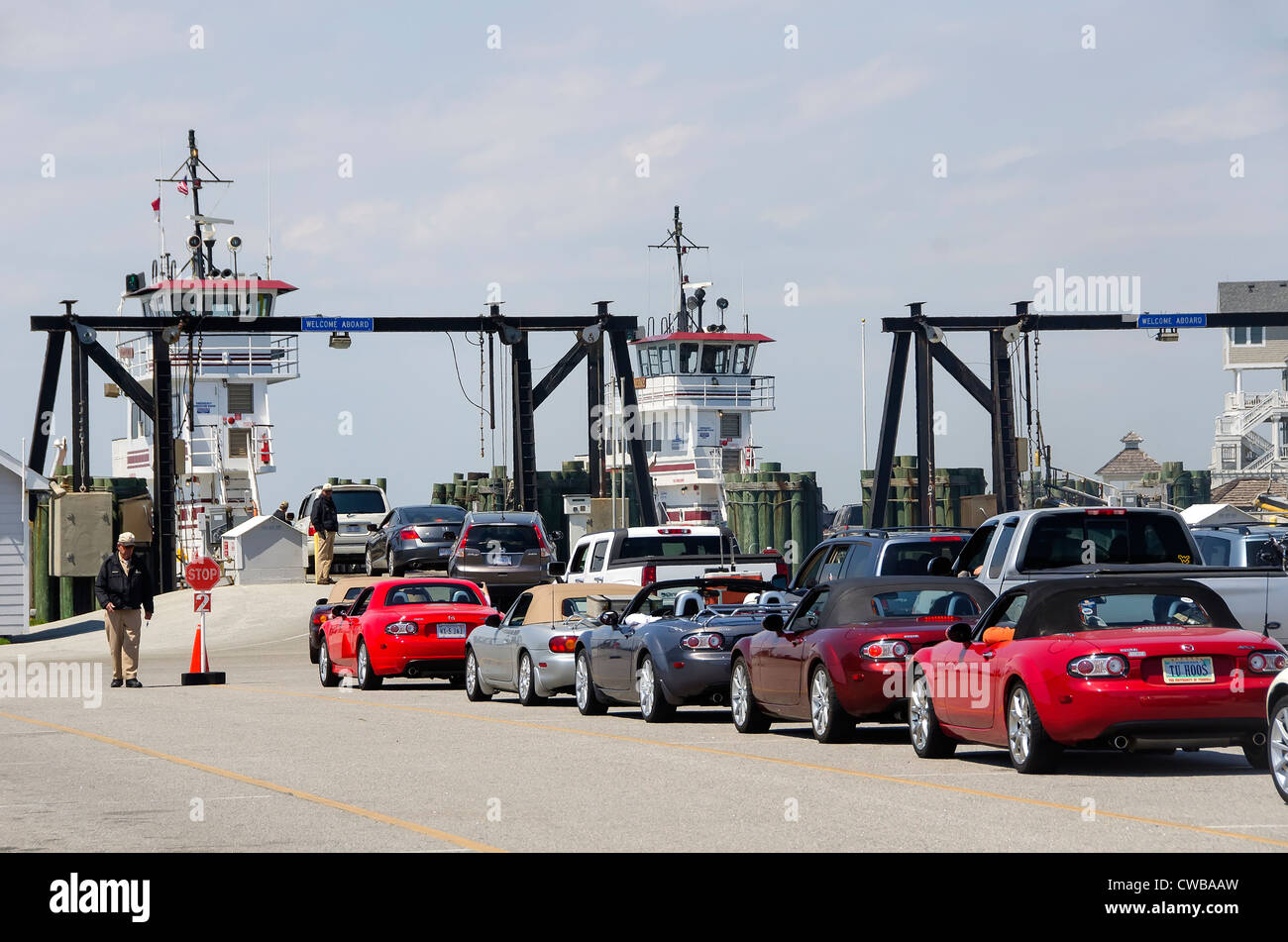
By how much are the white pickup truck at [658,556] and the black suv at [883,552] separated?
3547 millimetres

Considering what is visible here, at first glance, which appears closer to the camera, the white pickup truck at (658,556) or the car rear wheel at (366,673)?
the white pickup truck at (658,556)

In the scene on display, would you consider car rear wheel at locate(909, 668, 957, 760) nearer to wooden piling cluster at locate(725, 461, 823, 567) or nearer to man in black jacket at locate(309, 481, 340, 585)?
man in black jacket at locate(309, 481, 340, 585)

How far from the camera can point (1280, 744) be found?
11.2 m

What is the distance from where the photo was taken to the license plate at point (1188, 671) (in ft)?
41.9

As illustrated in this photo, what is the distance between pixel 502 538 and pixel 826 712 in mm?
20924

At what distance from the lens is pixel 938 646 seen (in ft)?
47.7

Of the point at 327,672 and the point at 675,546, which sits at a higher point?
the point at 675,546

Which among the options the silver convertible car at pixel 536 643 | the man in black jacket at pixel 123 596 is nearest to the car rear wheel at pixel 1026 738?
the silver convertible car at pixel 536 643

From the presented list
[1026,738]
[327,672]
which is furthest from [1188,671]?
[327,672]

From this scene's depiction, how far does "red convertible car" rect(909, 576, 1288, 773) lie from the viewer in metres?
12.7

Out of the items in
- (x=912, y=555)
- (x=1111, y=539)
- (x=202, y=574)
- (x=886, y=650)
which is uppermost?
(x=1111, y=539)

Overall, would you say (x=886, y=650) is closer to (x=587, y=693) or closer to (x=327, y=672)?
(x=587, y=693)

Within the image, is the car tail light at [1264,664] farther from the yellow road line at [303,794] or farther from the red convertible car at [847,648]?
the yellow road line at [303,794]
